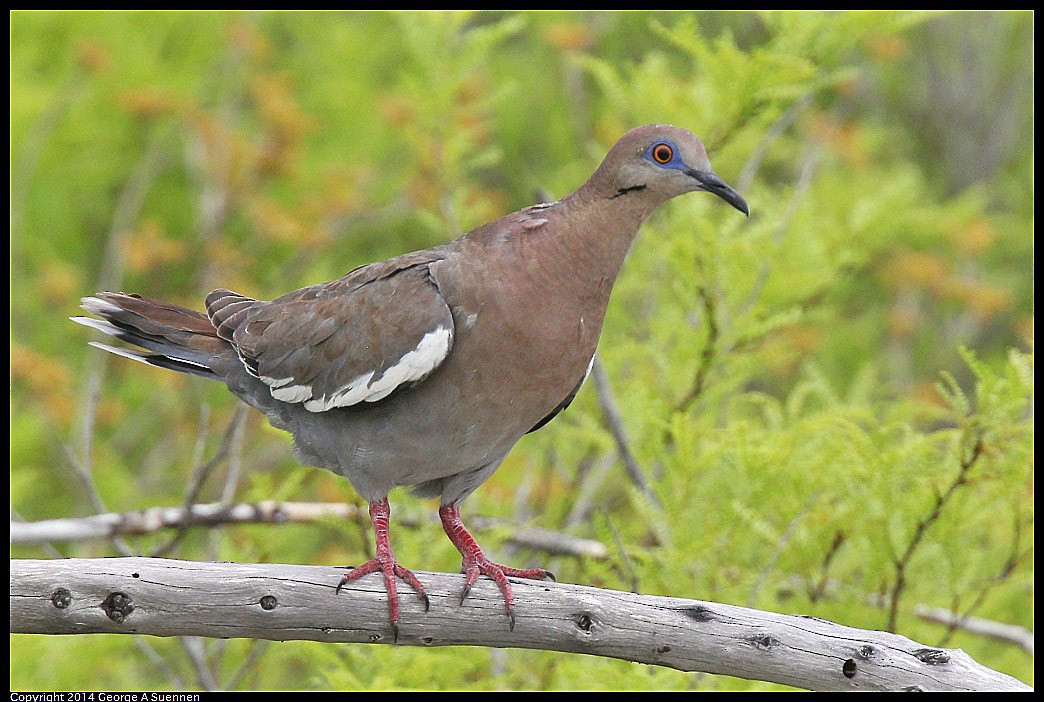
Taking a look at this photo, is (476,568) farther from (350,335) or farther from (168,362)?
(168,362)

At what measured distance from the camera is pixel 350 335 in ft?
11.3

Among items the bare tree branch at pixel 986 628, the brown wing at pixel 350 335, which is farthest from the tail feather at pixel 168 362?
the bare tree branch at pixel 986 628

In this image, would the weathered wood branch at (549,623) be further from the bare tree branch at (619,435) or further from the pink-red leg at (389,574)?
the bare tree branch at (619,435)

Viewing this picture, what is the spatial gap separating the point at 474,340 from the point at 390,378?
274 mm

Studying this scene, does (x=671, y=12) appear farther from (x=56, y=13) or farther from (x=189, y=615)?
(x=189, y=615)

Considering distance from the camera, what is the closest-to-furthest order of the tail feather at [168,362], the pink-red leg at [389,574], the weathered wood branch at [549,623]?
the weathered wood branch at [549,623], the pink-red leg at [389,574], the tail feather at [168,362]

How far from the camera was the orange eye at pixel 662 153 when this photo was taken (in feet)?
10.5

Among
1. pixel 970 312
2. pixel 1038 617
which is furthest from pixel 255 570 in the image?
pixel 970 312

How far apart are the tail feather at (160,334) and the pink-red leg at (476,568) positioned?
3.22 ft

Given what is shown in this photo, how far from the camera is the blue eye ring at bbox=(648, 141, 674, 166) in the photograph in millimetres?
3211

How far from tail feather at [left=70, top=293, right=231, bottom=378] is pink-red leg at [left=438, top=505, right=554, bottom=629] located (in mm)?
981

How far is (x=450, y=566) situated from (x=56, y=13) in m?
4.75

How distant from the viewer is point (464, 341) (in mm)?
3209

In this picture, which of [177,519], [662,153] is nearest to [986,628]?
[662,153]
